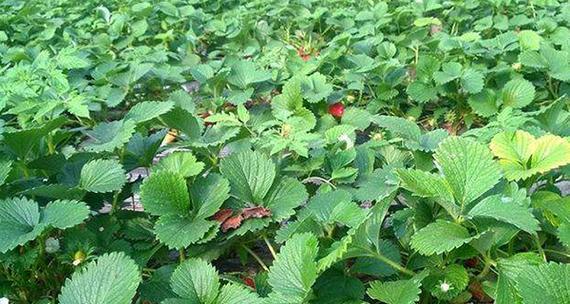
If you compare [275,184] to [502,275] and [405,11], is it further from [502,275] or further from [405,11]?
[405,11]

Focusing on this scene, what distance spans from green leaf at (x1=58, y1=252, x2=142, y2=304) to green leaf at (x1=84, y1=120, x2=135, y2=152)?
0.44 metres

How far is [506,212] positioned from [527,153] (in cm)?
26

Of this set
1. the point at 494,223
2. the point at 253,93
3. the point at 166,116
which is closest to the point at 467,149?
the point at 494,223

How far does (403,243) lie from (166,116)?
0.72 metres

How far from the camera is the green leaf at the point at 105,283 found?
45.1 inches

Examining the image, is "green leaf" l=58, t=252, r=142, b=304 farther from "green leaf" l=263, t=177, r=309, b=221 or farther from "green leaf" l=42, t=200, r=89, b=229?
"green leaf" l=263, t=177, r=309, b=221

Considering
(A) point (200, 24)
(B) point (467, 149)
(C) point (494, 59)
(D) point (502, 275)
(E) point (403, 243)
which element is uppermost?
(B) point (467, 149)

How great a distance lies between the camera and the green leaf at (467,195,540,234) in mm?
1193

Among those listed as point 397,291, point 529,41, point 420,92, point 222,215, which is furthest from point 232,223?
point 529,41

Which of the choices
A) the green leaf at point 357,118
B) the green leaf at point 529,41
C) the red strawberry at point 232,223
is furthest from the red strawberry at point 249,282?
the green leaf at point 529,41

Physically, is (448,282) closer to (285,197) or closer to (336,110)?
(285,197)

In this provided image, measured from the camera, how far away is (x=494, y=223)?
1.28 m

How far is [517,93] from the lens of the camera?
7.73 ft

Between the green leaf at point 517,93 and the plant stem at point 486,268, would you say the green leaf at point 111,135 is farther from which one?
the green leaf at point 517,93
